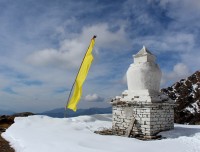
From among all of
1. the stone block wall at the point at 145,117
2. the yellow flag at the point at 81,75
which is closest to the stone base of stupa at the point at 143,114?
the stone block wall at the point at 145,117

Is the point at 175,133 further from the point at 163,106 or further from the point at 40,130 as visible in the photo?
the point at 40,130

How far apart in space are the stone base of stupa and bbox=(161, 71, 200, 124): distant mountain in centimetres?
1488

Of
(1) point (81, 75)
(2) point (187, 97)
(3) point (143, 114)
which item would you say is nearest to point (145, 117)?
(3) point (143, 114)

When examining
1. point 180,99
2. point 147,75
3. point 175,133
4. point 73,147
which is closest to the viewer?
point 73,147

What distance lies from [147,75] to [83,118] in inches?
261

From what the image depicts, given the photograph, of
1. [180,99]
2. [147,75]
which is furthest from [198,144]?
[180,99]

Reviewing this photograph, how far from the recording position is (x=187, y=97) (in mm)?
30484

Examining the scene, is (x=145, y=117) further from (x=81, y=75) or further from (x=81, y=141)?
(x=81, y=75)

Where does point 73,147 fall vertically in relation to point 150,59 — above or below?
below

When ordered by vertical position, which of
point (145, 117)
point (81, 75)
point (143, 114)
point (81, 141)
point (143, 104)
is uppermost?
point (81, 75)

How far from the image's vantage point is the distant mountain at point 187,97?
28600 mm

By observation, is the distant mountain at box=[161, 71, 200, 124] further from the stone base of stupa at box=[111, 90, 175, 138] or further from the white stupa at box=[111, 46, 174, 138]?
the stone base of stupa at box=[111, 90, 175, 138]

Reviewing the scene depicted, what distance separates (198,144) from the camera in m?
10.9

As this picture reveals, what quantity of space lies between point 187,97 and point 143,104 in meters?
18.9
